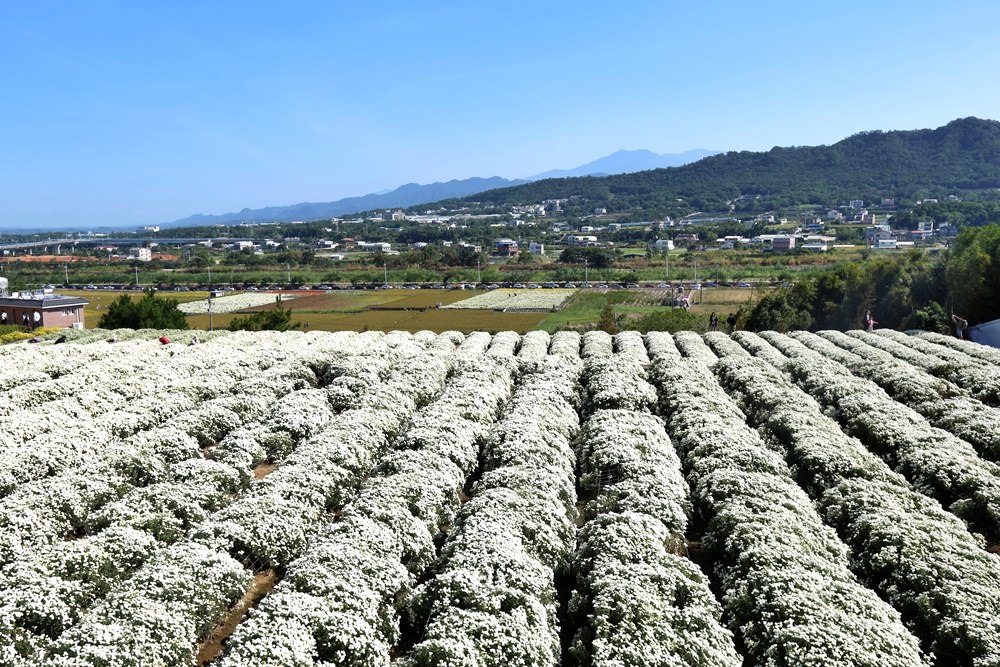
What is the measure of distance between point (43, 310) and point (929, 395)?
6326 centimetres

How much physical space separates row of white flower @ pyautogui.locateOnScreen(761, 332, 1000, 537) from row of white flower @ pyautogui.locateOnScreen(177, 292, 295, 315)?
74422 millimetres

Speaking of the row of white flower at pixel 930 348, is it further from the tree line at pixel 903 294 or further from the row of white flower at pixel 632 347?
the row of white flower at pixel 632 347

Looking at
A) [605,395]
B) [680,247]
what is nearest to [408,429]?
[605,395]

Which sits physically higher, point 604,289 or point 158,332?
point 158,332

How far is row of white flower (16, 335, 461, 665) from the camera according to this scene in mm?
10148

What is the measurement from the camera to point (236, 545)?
44.6ft

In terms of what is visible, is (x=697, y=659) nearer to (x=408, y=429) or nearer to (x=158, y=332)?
(x=408, y=429)

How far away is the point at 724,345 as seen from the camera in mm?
35500

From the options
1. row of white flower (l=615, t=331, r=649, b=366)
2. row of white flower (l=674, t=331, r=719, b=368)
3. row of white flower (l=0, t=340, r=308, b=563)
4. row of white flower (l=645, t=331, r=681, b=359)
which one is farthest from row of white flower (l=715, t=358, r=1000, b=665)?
row of white flower (l=0, t=340, r=308, b=563)

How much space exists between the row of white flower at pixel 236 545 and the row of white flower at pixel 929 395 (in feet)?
49.7

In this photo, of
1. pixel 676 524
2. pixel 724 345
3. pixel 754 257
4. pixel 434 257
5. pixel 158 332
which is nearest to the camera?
pixel 676 524

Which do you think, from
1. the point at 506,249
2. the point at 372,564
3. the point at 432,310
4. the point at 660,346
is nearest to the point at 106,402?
the point at 372,564

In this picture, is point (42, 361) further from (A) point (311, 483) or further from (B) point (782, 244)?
(B) point (782, 244)

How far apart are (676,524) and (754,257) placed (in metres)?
143
